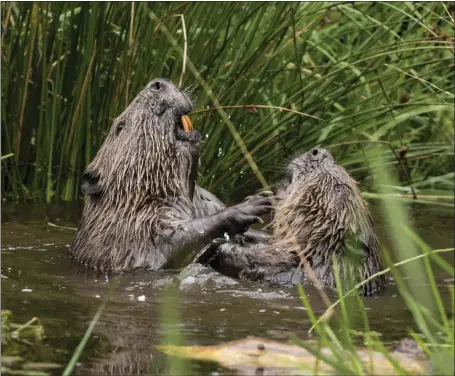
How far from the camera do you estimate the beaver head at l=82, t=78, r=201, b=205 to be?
17.8 ft

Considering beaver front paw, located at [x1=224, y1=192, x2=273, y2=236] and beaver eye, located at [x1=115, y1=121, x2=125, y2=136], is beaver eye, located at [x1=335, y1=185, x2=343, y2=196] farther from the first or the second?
beaver eye, located at [x1=115, y1=121, x2=125, y2=136]

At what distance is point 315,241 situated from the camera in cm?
495

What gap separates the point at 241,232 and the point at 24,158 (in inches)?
86.3

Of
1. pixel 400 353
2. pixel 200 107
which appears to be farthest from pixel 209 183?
pixel 400 353

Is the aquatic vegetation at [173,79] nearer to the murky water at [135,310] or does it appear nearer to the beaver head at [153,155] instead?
the beaver head at [153,155]

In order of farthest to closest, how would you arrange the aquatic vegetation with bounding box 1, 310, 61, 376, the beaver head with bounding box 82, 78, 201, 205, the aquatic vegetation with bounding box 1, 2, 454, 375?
1. the aquatic vegetation with bounding box 1, 2, 454, 375
2. the beaver head with bounding box 82, 78, 201, 205
3. the aquatic vegetation with bounding box 1, 310, 61, 376

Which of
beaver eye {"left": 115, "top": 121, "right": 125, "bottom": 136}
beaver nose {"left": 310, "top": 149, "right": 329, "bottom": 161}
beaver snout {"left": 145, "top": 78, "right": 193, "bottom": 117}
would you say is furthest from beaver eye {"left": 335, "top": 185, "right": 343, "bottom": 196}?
beaver eye {"left": 115, "top": 121, "right": 125, "bottom": 136}

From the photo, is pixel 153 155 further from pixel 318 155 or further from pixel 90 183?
pixel 318 155

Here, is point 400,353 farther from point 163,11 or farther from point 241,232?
point 163,11

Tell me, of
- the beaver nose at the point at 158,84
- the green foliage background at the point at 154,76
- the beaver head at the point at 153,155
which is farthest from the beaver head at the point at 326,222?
the green foliage background at the point at 154,76

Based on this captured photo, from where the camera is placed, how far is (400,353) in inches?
133

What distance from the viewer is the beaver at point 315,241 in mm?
4887

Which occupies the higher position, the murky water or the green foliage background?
the green foliage background

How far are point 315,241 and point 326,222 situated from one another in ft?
0.31
